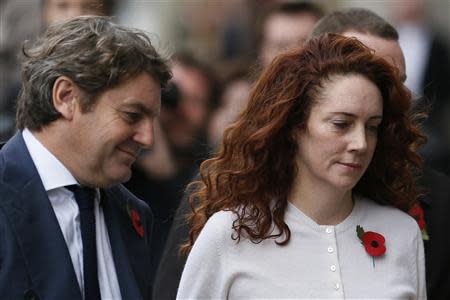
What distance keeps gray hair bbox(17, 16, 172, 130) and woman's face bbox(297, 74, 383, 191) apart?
0.68 metres

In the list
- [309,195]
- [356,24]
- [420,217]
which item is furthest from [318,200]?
[356,24]

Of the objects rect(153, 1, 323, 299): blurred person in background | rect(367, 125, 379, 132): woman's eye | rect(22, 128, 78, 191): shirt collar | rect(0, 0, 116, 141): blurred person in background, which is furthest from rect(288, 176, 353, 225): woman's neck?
rect(0, 0, 116, 141): blurred person in background

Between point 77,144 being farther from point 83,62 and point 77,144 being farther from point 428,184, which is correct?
point 428,184

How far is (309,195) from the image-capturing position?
4.35 metres

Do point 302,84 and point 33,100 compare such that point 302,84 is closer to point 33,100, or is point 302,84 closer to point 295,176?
point 295,176

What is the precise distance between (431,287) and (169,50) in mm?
1434

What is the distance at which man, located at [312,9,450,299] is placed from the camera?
4.91 metres

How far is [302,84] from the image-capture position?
170 inches

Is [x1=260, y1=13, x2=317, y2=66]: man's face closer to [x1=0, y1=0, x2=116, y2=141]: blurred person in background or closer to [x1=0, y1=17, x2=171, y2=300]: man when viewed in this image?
[x1=0, y1=0, x2=116, y2=141]: blurred person in background

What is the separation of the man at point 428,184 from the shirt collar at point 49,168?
1379 mm

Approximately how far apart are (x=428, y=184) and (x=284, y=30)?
1.70 metres

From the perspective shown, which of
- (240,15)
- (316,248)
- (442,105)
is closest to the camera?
(316,248)

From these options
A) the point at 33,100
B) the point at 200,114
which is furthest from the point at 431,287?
the point at 200,114

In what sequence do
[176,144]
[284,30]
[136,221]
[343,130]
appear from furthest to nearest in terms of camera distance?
A: [176,144]
[284,30]
[136,221]
[343,130]
